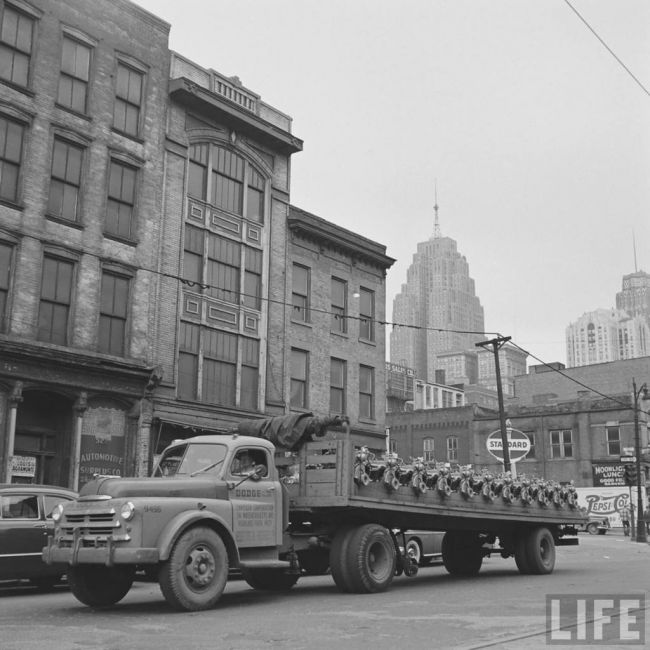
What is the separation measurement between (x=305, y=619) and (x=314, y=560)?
14.0 ft

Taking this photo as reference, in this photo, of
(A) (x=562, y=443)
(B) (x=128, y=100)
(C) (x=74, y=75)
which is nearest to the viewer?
(C) (x=74, y=75)

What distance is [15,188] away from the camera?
75.5 ft

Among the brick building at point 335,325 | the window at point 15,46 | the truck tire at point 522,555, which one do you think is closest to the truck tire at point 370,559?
the truck tire at point 522,555

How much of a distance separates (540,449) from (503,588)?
162 ft

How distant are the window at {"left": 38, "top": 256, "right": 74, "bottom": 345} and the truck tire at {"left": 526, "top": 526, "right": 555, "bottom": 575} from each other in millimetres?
13202

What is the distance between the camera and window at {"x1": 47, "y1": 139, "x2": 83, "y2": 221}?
24.0m

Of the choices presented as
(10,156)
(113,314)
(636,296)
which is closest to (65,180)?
Result: (10,156)

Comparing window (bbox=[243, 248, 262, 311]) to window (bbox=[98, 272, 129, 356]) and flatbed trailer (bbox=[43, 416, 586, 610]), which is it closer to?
window (bbox=[98, 272, 129, 356])

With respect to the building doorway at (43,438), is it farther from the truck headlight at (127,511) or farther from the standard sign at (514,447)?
the standard sign at (514,447)

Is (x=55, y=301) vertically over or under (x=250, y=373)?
over

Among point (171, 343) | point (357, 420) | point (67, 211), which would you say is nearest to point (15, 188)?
point (67, 211)

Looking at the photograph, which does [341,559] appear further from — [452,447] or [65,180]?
[452,447]

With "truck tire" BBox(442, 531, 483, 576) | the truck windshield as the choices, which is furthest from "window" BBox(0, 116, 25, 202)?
"truck tire" BBox(442, 531, 483, 576)

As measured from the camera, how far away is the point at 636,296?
497 ft
